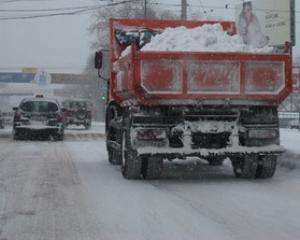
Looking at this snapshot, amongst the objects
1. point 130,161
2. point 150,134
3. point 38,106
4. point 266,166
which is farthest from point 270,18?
point 150,134

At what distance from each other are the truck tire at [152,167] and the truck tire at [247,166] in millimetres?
1506

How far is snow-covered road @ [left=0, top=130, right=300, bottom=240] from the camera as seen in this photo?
8016 millimetres

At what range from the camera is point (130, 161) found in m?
12.9

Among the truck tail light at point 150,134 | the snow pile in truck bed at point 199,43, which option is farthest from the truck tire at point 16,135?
the truck tail light at point 150,134

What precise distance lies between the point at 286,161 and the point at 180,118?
13.5ft

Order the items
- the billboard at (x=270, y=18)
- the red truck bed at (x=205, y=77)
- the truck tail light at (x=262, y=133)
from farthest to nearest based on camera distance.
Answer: the billboard at (x=270, y=18) → the truck tail light at (x=262, y=133) → the red truck bed at (x=205, y=77)

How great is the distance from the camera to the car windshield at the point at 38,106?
26.9 meters

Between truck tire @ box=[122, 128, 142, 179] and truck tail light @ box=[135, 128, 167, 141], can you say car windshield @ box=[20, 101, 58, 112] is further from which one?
truck tail light @ box=[135, 128, 167, 141]

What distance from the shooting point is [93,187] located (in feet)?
39.1

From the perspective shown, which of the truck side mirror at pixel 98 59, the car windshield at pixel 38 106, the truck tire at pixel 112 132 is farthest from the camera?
the car windshield at pixel 38 106

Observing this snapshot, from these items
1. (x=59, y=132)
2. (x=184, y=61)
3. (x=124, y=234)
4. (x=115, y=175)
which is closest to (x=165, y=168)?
(x=115, y=175)

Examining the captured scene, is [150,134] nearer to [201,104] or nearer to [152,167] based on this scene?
[152,167]

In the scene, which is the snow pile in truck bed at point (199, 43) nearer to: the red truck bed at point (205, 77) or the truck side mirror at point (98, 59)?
the red truck bed at point (205, 77)

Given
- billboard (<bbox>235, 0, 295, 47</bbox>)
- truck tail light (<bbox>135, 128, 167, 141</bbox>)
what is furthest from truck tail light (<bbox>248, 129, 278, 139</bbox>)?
billboard (<bbox>235, 0, 295, 47</bbox>)
